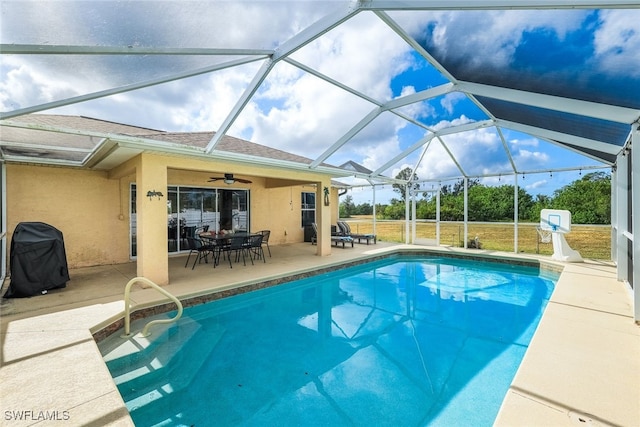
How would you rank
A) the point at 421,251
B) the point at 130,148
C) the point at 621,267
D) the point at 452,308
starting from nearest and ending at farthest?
the point at 130,148 < the point at 452,308 < the point at 621,267 < the point at 421,251

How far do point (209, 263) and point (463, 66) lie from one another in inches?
302

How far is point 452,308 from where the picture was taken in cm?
564

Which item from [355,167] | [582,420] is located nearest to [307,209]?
[355,167]

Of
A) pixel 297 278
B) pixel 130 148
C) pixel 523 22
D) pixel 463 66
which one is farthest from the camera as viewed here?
pixel 297 278

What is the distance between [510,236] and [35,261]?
16684mm

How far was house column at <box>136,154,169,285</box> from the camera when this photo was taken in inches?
221

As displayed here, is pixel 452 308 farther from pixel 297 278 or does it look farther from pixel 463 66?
pixel 463 66

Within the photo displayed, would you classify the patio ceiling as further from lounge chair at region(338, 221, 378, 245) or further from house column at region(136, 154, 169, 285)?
lounge chair at region(338, 221, 378, 245)

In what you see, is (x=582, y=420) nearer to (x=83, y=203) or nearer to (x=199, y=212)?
(x=199, y=212)

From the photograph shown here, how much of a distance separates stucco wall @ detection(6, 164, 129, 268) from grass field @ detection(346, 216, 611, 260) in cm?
1121

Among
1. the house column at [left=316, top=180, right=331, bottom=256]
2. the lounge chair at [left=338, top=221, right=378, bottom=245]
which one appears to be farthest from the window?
the house column at [left=316, top=180, right=331, bottom=256]

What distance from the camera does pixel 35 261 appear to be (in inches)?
200

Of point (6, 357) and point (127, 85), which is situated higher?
point (127, 85)

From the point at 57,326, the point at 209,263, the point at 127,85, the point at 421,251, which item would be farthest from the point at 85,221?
the point at 421,251
